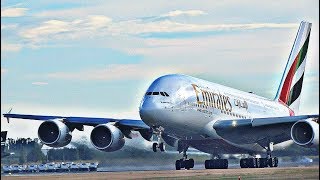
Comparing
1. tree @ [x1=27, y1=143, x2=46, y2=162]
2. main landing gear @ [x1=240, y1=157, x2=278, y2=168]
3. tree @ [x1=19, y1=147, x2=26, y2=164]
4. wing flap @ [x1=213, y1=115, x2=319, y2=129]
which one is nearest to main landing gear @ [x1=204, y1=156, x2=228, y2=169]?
wing flap @ [x1=213, y1=115, x2=319, y2=129]

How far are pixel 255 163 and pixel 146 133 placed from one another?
665cm

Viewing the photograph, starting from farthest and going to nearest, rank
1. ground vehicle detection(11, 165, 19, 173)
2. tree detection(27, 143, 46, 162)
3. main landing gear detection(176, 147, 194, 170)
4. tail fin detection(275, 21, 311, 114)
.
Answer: tail fin detection(275, 21, 311, 114) < main landing gear detection(176, 147, 194, 170) < ground vehicle detection(11, 165, 19, 173) < tree detection(27, 143, 46, 162)

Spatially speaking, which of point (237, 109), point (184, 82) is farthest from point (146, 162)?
point (237, 109)

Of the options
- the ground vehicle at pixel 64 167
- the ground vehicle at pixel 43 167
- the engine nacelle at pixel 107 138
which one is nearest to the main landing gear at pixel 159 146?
the engine nacelle at pixel 107 138

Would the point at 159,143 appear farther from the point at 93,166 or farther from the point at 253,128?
the point at 253,128

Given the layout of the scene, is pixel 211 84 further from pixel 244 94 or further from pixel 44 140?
pixel 44 140

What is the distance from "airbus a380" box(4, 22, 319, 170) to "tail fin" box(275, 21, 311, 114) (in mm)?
8898

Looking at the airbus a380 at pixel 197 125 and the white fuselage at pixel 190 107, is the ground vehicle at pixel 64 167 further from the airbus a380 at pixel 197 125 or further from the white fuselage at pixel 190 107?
the white fuselage at pixel 190 107

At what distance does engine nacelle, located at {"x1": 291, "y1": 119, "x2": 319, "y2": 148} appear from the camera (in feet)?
137

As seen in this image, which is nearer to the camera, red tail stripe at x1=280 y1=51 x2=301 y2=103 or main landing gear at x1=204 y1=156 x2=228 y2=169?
main landing gear at x1=204 y1=156 x2=228 y2=169

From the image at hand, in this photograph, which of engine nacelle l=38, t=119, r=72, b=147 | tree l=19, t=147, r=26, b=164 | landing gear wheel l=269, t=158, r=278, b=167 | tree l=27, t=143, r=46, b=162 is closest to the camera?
tree l=19, t=147, r=26, b=164

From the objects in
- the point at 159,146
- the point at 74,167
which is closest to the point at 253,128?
the point at 159,146

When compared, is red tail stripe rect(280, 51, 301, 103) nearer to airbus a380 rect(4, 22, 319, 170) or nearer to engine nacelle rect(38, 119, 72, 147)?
airbus a380 rect(4, 22, 319, 170)

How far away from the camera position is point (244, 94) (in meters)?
53.2
